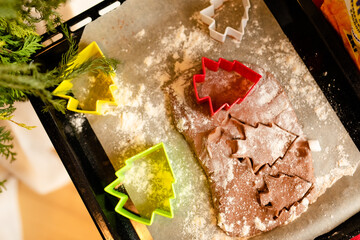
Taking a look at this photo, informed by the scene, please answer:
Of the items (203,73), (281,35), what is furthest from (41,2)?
(281,35)

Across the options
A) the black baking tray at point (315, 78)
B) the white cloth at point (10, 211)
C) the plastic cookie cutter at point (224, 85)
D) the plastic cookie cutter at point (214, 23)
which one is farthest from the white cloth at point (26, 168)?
the plastic cookie cutter at point (214, 23)

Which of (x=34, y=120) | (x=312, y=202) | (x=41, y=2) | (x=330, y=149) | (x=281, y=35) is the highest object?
(x=41, y=2)

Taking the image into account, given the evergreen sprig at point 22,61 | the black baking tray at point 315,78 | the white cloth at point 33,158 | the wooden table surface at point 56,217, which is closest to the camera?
the evergreen sprig at point 22,61

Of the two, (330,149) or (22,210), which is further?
(22,210)

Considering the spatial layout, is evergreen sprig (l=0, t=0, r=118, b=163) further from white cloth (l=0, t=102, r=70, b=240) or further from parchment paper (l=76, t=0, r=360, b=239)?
white cloth (l=0, t=102, r=70, b=240)

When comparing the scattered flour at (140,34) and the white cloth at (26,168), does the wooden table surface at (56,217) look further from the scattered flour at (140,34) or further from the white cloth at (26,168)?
the scattered flour at (140,34)

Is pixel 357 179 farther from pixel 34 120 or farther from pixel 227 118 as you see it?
pixel 34 120

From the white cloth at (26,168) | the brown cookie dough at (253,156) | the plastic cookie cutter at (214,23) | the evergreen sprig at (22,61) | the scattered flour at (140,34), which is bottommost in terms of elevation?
the brown cookie dough at (253,156)
